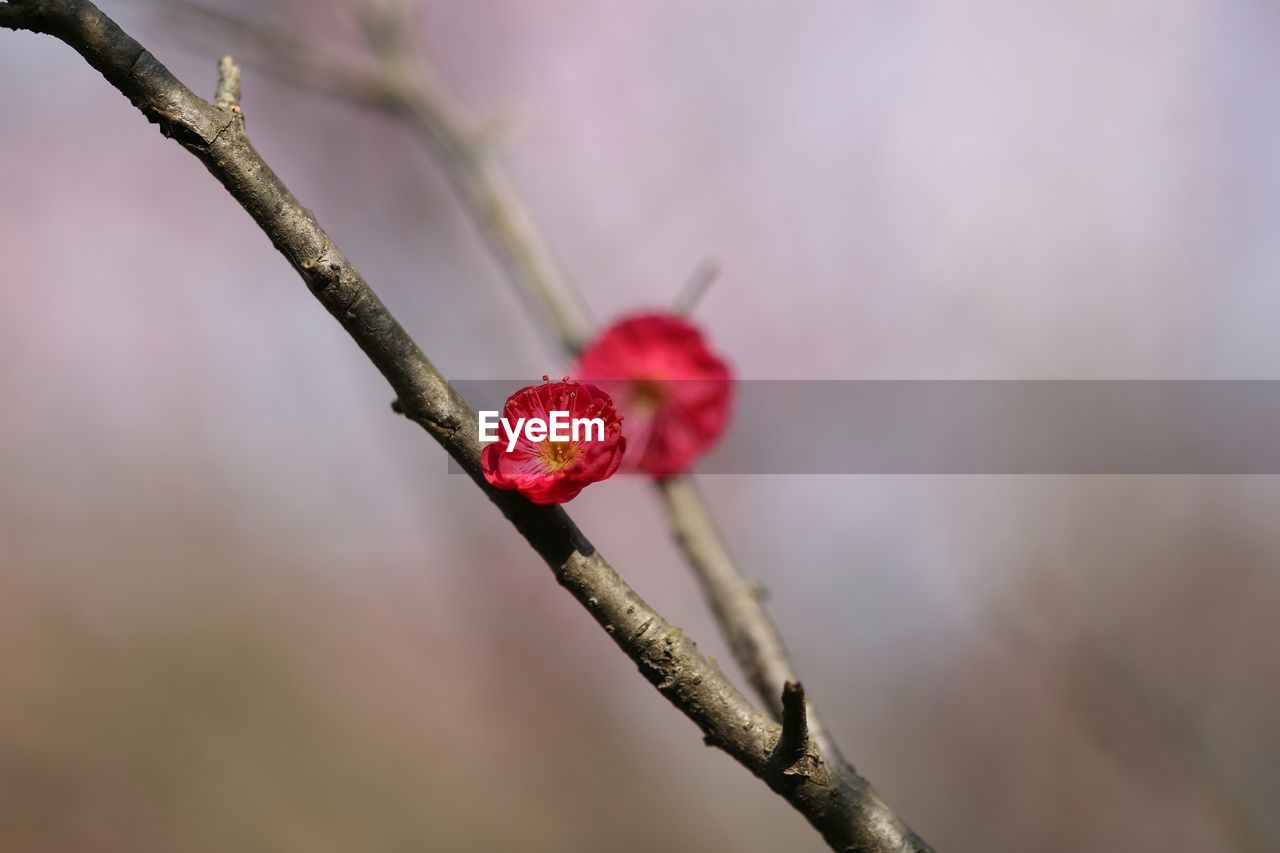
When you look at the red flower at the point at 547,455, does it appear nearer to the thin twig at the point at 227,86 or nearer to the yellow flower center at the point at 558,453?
the yellow flower center at the point at 558,453

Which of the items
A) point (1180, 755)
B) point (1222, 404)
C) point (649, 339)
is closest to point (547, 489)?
point (649, 339)

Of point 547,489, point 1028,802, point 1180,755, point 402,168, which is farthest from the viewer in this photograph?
point 402,168

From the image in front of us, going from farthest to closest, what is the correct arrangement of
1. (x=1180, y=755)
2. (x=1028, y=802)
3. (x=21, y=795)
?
1. (x=1028, y=802)
2. (x=21, y=795)
3. (x=1180, y=755)

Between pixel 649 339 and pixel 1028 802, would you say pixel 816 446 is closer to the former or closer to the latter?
pixel 1028 802

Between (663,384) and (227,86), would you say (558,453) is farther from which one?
(663,384)

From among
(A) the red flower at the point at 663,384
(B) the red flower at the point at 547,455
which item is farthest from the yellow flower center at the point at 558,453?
(A) the red flower at the point at 663,384

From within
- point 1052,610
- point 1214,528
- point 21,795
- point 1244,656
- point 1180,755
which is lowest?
point 21,795

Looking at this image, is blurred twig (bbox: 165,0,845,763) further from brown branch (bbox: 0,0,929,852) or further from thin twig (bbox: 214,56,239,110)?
thin twig (bbox: 214,56,239,110)

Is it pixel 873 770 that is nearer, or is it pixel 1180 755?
pixel 1180 755
